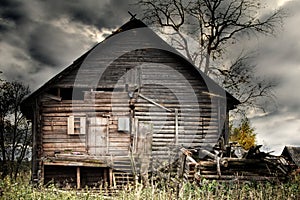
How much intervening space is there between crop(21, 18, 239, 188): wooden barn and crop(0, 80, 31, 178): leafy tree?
7.26m

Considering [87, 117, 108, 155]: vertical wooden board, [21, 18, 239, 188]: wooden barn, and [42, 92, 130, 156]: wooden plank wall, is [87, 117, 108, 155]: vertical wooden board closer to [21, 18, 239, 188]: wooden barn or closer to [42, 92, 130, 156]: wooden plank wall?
[21, 18, 239, 188]: wooden barn

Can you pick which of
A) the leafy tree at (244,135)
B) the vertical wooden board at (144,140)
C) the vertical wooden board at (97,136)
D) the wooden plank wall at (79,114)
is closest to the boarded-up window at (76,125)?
the wooden plank wall at (79,114)

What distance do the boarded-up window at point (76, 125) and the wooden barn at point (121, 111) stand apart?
0.04m

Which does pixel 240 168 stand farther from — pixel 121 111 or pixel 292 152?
pixel 292 152

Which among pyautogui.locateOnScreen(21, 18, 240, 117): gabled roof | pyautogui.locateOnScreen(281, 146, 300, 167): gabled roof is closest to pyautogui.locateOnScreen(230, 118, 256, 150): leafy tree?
pyautogui.locateOnScreen(281, 146, 300, 167): gabled roof

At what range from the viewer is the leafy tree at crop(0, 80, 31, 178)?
29.3 metres

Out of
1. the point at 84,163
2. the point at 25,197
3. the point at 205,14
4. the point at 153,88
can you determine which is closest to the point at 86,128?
the point at 84,163

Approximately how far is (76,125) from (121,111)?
2013mm

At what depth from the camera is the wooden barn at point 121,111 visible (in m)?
20.5

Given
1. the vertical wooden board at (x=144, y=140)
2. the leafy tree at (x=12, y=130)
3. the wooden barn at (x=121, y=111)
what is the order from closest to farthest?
1. the wooden barn at (x=121, y=111)
2. the vertical wooden board at (x=144, y=140)
3. the leafy tree at (x=12, y=130)

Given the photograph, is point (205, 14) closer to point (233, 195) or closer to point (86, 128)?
point (86, 128)

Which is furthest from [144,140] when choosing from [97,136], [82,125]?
[82,125]

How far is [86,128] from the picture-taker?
20.7 m

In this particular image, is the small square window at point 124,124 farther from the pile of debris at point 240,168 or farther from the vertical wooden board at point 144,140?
the pile of debris at point 240,168
